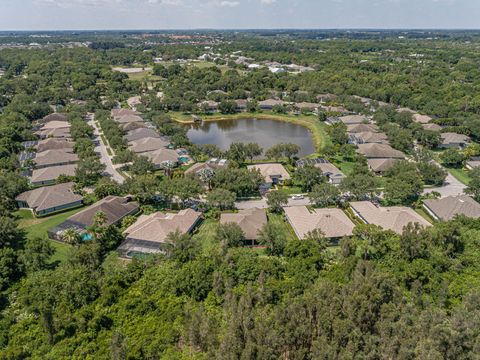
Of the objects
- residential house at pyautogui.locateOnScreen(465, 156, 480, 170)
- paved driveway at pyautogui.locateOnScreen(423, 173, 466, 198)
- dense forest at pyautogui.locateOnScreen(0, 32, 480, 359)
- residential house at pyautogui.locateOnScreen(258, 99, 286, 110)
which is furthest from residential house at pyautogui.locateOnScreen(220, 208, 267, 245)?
residential house at pyautogui.locateOnScreen(258, 99, 286, 110)

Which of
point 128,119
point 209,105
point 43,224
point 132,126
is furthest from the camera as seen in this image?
point 209,105

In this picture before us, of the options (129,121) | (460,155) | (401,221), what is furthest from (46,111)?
(460,155)

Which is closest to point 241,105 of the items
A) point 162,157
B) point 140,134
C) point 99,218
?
point 140,134

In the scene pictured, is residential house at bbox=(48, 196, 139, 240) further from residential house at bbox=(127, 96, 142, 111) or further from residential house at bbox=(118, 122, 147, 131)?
residential house at bbox=(127, 96, 142, 111)

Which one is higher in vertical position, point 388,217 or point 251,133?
point 388,217

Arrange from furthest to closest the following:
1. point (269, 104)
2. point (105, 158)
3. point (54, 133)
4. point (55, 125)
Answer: point (269, 104) → point (55, 125) → point (54, 133) → point (105, 158)

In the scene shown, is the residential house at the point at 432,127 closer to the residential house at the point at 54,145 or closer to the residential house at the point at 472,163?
the residential house at the point at 472,163

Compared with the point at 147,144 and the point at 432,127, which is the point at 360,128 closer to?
the point at 432,127
